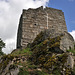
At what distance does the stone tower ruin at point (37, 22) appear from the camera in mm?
9716

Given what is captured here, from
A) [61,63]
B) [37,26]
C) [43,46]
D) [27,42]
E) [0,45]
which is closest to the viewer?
[61,63]

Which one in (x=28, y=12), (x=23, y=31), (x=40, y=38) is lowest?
(x=40, y=38)

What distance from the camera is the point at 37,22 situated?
408 inches

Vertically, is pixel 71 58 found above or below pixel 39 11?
below

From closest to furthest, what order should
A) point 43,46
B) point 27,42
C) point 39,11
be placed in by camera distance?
point 43,46 < point 27,42 < point 39,11

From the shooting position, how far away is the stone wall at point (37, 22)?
9.70 metres

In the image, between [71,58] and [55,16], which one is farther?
[55,16]

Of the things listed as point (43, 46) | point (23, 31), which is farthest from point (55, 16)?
point (43, 46)

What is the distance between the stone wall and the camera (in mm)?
9695

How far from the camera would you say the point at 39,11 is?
1085 cm

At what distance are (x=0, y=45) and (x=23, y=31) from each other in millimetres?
8158

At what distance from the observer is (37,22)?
10.4 m

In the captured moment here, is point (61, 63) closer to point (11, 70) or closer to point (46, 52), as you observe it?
point (46, 52)

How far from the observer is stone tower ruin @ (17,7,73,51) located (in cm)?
972
